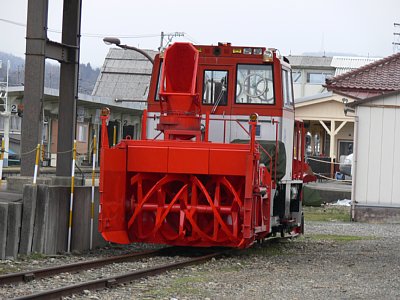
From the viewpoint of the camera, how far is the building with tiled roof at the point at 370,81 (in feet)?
95.9

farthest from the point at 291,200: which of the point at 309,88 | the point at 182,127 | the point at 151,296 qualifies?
the point at 309,88

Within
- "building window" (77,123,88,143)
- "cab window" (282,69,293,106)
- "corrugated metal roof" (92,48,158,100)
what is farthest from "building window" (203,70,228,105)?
"corrugated metal roof" (92,48,158,100)

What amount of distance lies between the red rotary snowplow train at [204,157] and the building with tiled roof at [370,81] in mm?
13278

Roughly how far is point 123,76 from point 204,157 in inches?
3011

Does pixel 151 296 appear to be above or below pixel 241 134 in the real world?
below

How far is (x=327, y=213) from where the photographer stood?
30438 mm

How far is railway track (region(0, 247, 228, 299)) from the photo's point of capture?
9.54 metres

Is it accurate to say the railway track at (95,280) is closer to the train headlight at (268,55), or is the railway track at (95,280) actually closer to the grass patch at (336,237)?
the train headlight at (268,55)

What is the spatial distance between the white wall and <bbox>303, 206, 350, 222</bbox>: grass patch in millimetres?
1400

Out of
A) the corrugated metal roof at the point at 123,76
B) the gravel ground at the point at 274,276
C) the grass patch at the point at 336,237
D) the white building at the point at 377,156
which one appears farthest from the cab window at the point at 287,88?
the corrugated metal roof at the point at 123,76

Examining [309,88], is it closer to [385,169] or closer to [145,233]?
[385,169]

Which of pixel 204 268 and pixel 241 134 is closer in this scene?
pixel 204 268

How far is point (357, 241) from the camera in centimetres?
1931

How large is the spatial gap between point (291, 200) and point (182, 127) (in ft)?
14.3
